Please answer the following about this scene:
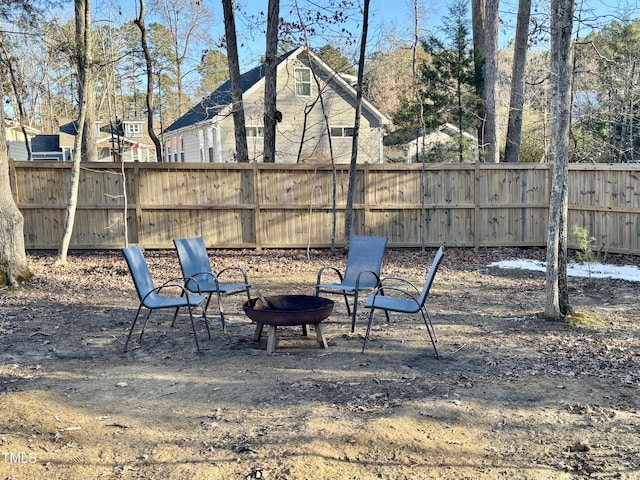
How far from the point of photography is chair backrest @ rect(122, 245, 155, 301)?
17.6ft

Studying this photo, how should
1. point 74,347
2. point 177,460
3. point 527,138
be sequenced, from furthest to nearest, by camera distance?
point 527,138
point 74,347
point 177,460

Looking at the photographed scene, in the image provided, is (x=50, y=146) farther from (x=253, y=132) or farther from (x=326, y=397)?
(x=326, y=397)

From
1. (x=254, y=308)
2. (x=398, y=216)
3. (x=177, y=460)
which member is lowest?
(x=177, y=460)

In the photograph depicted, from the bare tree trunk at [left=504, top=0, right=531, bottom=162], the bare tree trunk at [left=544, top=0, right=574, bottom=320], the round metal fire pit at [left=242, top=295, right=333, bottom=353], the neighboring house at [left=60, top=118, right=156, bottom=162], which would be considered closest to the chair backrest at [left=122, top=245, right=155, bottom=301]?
the round metal fire pit at [left=242, top=295, right=333, bottom=353]

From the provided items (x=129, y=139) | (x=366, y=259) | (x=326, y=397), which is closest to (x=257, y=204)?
(x=366, y=259)

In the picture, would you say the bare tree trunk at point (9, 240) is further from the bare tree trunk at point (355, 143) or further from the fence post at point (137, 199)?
the bare tree trunk at point (355, 143)

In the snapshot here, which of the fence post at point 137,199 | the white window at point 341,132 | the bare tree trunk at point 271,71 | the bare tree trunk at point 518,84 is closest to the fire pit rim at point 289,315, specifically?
the fence post at point 137,199

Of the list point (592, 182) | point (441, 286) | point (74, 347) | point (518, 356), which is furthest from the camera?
point (592, 182)

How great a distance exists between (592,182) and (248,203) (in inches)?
258

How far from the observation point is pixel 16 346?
207 inches

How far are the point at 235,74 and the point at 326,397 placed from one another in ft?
34.2

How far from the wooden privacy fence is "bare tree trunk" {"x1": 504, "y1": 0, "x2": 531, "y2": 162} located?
3.74 metres

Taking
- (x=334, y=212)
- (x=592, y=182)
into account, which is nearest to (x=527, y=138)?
(x=592, y=182)

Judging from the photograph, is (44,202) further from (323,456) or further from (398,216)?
(323,456)
